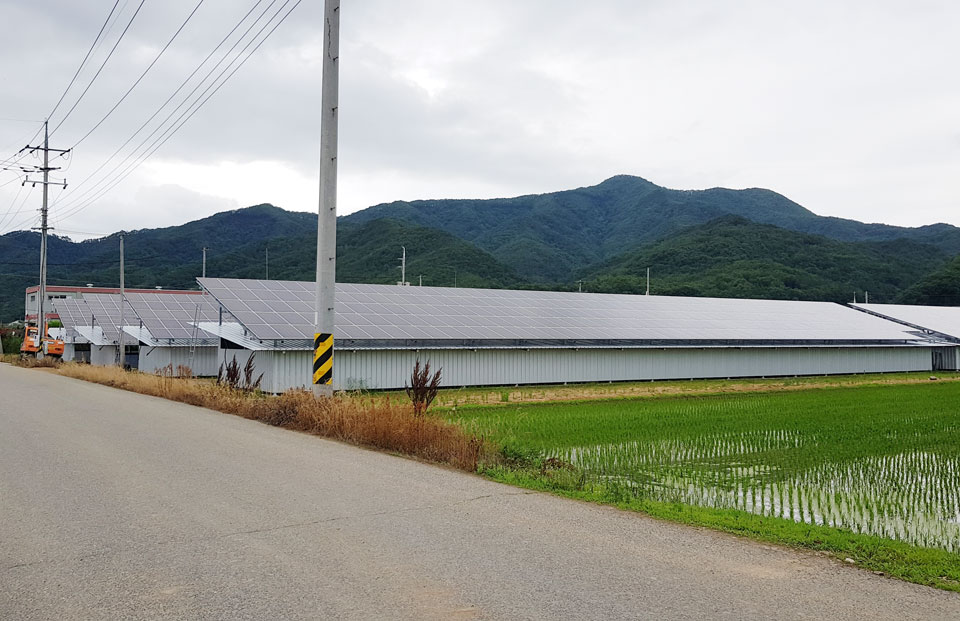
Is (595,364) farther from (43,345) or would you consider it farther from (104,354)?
(43,345)

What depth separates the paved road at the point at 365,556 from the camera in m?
5.09

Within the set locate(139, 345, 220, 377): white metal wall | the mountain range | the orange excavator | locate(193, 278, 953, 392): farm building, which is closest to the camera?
locate(193, 278, 953, 392): farm building

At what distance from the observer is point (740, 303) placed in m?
45.9

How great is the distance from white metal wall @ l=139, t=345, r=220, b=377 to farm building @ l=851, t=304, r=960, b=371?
1674 inches

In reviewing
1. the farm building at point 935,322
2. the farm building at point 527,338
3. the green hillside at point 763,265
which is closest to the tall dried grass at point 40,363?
the farm building at point 527,338

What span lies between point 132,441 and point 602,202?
173 metres

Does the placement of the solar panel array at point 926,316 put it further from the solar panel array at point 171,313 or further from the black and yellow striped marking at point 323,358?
the black and yellow striped marking at point 323,358

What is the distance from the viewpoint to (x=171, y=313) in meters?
40.9

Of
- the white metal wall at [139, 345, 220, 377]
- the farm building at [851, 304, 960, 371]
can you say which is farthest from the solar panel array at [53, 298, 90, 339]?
the farm building at [851, 304, 960, 371]

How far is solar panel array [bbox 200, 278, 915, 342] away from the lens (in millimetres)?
28312

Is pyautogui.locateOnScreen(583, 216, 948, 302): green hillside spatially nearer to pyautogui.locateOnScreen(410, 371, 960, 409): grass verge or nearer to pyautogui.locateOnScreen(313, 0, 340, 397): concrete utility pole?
pyautogui.locateOnScreen(410, 371, 960, 409): grass verge

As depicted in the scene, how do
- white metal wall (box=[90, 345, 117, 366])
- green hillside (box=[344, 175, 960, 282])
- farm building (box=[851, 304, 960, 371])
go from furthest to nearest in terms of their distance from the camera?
green hillside (box=[344, 175, 960, 282])
farm building (box=[851, 304, 960, 371])
white metal wall (box=[90, 345, 117, 366])

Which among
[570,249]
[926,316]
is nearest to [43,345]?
[926,316]

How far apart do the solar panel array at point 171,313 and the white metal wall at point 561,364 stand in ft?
25.9
